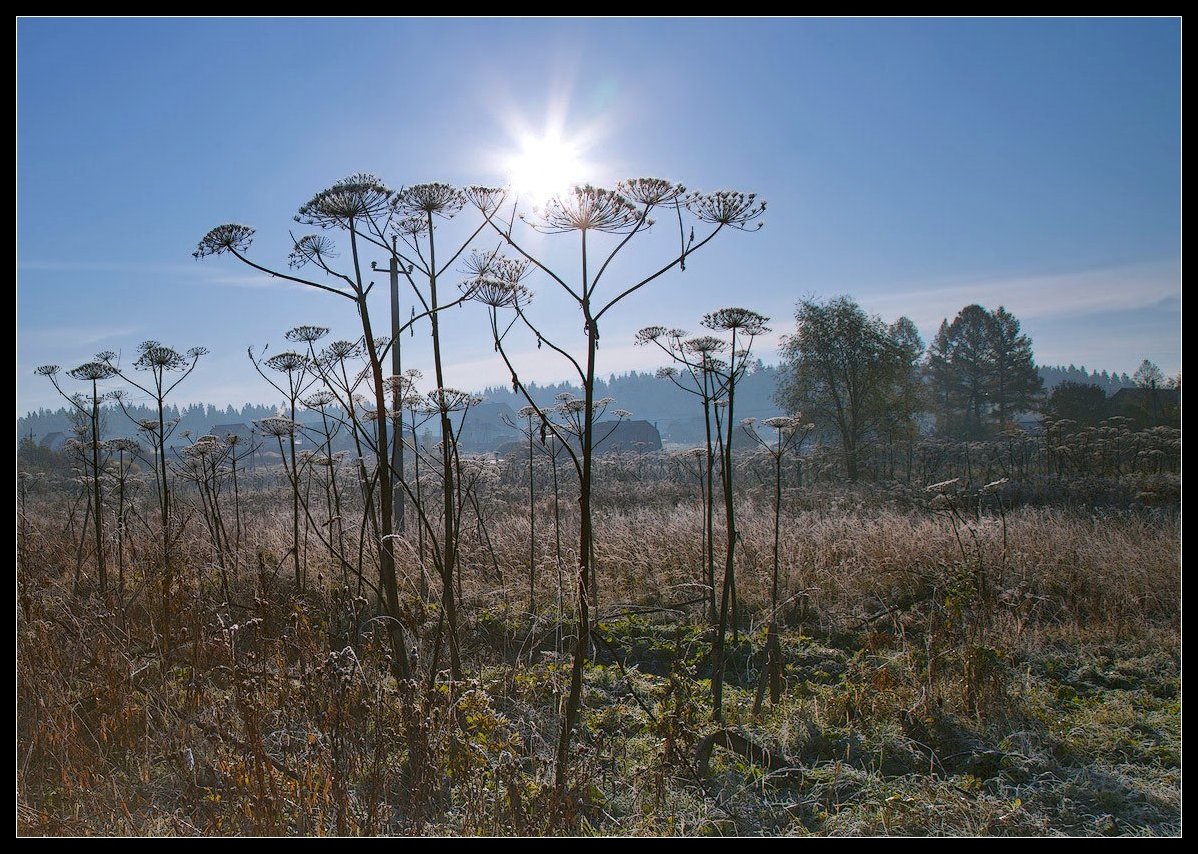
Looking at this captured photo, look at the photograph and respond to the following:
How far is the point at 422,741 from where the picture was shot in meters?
2.18

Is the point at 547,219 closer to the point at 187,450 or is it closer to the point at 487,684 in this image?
the point at 487,684

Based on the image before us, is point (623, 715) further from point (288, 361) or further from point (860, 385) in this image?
point (860, 385)

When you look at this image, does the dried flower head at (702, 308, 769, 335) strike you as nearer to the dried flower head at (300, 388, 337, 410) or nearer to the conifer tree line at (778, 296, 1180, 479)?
the dried flower head at (300, 388, 337, 410)

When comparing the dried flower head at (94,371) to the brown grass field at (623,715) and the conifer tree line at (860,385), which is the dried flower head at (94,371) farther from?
the conifer tree line at (860,385)

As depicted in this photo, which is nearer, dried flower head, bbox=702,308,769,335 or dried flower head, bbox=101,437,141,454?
dried flower head, bbox=702,308,769,335

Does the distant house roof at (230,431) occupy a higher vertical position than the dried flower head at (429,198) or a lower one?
lower

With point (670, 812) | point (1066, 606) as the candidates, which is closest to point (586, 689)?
point (670, 812)

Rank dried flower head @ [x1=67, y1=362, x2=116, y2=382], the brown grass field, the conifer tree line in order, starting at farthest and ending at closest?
the conifer tree line → dried flower head @ [x1=67, y1=362, x2=116, y2=382] → the brown grass field

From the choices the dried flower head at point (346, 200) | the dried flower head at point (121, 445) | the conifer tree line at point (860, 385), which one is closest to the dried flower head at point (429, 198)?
the dried flower head at point (346, 200)

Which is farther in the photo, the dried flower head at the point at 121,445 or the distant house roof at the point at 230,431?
the distant house roof at the point at 230,431

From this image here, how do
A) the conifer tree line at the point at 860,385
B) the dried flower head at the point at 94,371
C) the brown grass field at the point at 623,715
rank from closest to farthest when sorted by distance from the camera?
the brown grass field at the point at 623,715, the dried flower head at the point at 94,371, the conifer tree line at the point at 860,385

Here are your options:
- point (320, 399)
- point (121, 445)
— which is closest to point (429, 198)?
point (320, 399)

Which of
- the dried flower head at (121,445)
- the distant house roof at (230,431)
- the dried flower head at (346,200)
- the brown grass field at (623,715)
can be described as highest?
the dried flower head at (346,200)

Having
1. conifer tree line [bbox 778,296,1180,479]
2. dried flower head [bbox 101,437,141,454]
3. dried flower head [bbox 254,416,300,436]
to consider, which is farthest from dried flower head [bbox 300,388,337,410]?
conifer tree line [bbox 778,296,1180,479]
